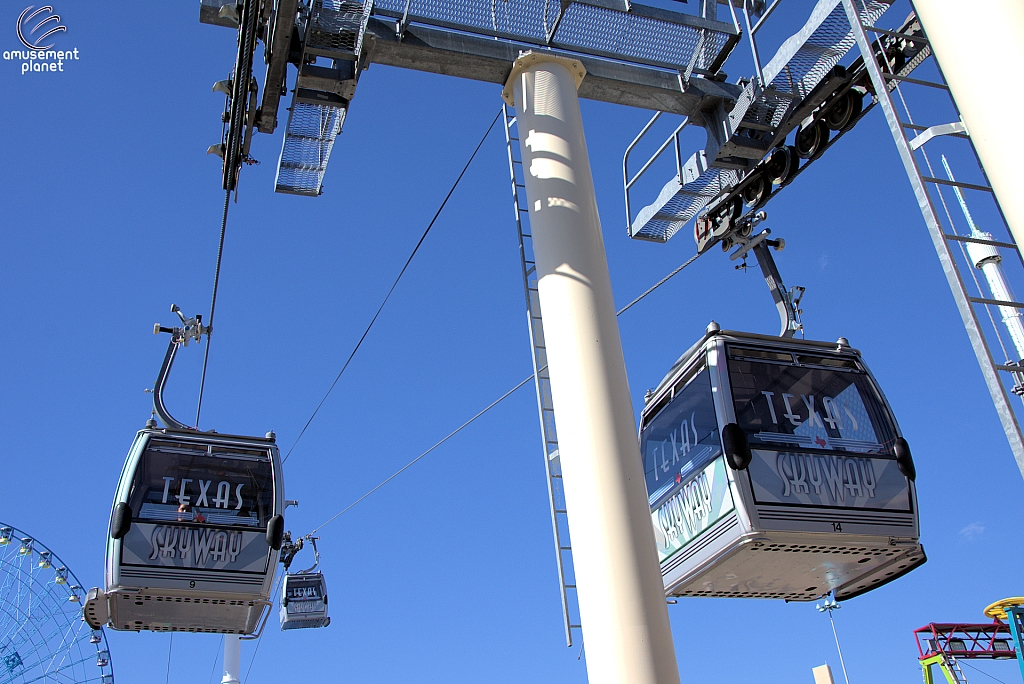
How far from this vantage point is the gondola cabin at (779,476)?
5.00 m

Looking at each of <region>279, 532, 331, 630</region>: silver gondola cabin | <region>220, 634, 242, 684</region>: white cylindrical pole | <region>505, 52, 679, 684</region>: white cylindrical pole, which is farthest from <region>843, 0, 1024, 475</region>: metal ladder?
<region>220, 634, 242, 684</region>: white cylindrical pole

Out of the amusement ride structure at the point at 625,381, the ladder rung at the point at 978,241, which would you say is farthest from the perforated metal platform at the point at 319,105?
the ladder rung at the point at 978,241

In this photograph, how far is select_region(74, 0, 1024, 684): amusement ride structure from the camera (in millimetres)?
4410

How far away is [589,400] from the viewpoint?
14.5 ft

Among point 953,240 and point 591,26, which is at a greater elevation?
point 591,26

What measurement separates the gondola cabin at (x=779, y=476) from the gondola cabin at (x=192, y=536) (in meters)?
3.01

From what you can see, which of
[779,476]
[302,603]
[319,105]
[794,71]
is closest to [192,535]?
[319,105]

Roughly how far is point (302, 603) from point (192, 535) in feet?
34.3

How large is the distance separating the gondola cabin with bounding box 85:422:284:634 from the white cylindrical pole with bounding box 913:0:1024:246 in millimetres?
6010

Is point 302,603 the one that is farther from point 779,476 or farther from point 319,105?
point 779,476

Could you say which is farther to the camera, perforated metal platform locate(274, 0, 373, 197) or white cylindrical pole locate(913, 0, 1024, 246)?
perforated metal platform locate(274, 0, 373, 197)

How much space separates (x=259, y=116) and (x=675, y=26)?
8.91 feet

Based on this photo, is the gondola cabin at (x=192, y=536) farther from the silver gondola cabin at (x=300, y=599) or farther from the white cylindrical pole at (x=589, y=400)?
the silver gondola cabin at (x=300, y=599)

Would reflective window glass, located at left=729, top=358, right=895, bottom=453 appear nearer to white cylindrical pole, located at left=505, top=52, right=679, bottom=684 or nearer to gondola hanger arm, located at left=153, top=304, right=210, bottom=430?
white cylindrical pole, located at left=505, top=52, right=679, bottom=684
